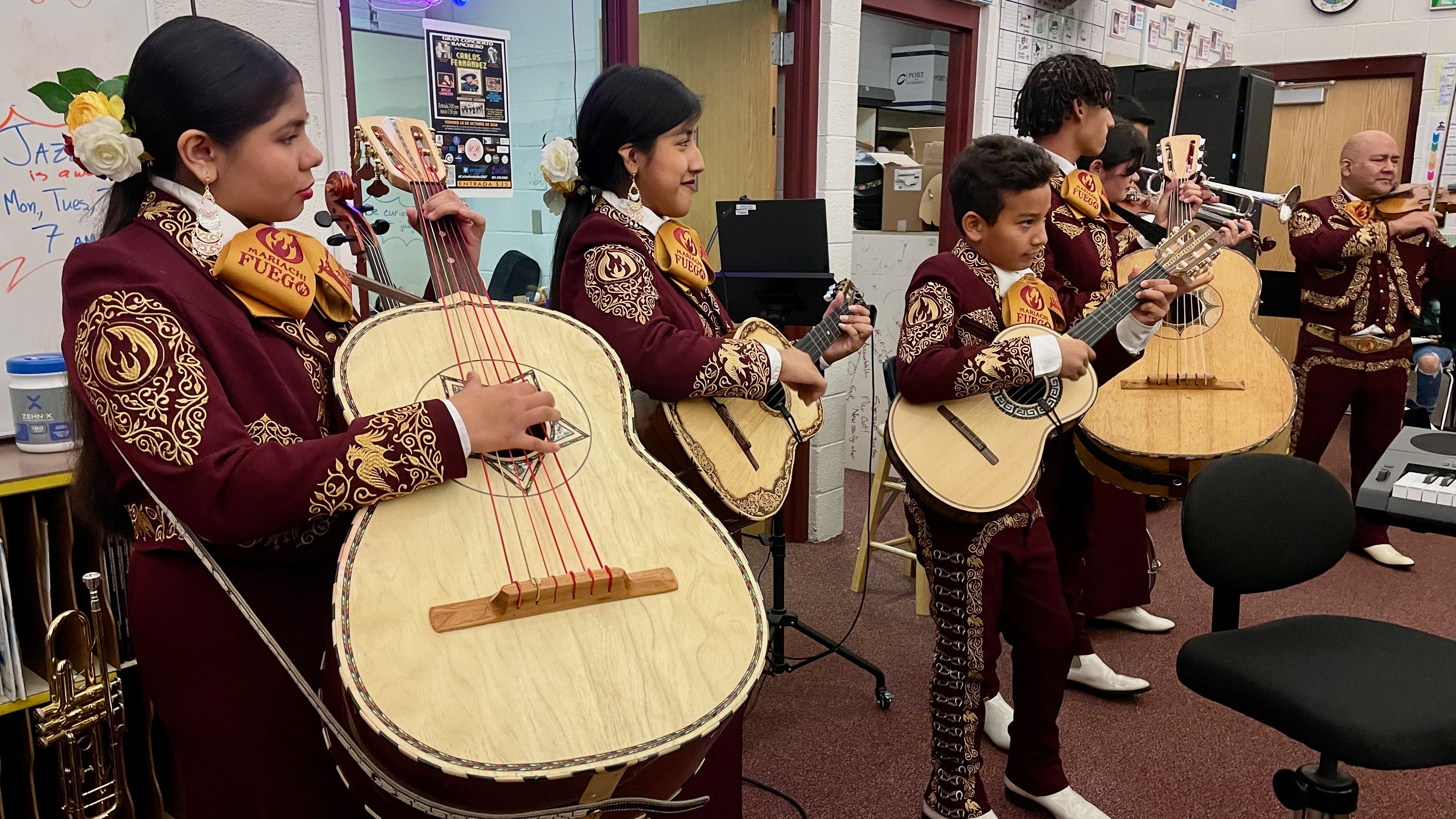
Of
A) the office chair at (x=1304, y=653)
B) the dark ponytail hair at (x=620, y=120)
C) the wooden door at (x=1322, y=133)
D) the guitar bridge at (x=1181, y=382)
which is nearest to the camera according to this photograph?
the office chair at (x=1304, y=653)

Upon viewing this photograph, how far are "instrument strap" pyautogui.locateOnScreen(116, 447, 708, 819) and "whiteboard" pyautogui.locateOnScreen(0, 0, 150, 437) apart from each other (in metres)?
0.96

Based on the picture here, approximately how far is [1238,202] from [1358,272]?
77 cm

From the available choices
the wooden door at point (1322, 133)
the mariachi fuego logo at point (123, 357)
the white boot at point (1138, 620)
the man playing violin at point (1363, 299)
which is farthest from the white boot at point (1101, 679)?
the wooden door at point (1322, 133)

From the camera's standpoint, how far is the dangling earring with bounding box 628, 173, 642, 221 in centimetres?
171

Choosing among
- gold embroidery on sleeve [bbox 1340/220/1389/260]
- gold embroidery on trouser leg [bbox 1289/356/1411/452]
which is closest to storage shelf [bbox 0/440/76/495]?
gold embroidery on trouser leg [bbox 1289/356/1411/452]

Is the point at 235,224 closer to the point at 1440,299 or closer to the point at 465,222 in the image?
the point at 465,222

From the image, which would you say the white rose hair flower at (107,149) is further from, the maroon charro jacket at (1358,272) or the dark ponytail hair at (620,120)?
the maroon charro jacket at (1358,272)

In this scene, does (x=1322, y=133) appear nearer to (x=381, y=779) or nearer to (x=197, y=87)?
(x=197, y=87)

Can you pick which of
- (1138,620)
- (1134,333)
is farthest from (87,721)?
(1138,620)

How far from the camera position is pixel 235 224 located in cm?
112

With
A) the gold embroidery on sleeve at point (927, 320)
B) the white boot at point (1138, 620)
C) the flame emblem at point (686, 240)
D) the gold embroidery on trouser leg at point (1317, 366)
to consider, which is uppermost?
the flame emblem at point (686, 240)

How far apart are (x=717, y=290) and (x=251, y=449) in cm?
209

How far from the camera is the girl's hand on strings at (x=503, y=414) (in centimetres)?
104

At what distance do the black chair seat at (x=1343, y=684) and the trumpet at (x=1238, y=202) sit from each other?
1.30 m
